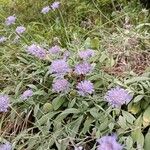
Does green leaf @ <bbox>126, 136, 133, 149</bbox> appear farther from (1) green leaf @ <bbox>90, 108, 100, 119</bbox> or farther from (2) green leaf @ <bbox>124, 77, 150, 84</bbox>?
(2) green leaf @ <bbox>124, 77, 150, 84</bbox>

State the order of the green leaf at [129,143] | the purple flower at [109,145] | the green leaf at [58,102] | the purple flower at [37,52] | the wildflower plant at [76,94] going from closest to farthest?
the purple flower at [109,145] → the green leaf at [129,143] → the wildflower plant at [76,94] → the green leaf at [58,102] → the purple flower at [37,52]

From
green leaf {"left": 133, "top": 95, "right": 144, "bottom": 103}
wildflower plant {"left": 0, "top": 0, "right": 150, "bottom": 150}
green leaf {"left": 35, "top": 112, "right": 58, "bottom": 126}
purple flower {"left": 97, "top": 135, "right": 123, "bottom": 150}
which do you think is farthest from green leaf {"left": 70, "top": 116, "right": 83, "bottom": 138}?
purple flower {"left": 97, "top": 135, "right": 123, "bottom": 150}

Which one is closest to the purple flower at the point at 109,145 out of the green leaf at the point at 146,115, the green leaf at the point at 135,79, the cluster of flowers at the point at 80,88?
the cluster of flowers at the point at 80,88

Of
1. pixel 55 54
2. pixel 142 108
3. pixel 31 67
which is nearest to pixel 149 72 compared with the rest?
pixel 142 108

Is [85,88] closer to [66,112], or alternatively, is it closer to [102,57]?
[66,112]

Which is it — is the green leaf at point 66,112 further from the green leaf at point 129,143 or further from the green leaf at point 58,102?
the green leaf at point 129,143

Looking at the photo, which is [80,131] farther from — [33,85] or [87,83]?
[33,85]

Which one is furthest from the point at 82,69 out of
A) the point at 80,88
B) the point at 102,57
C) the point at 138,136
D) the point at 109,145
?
the point at 109,145
